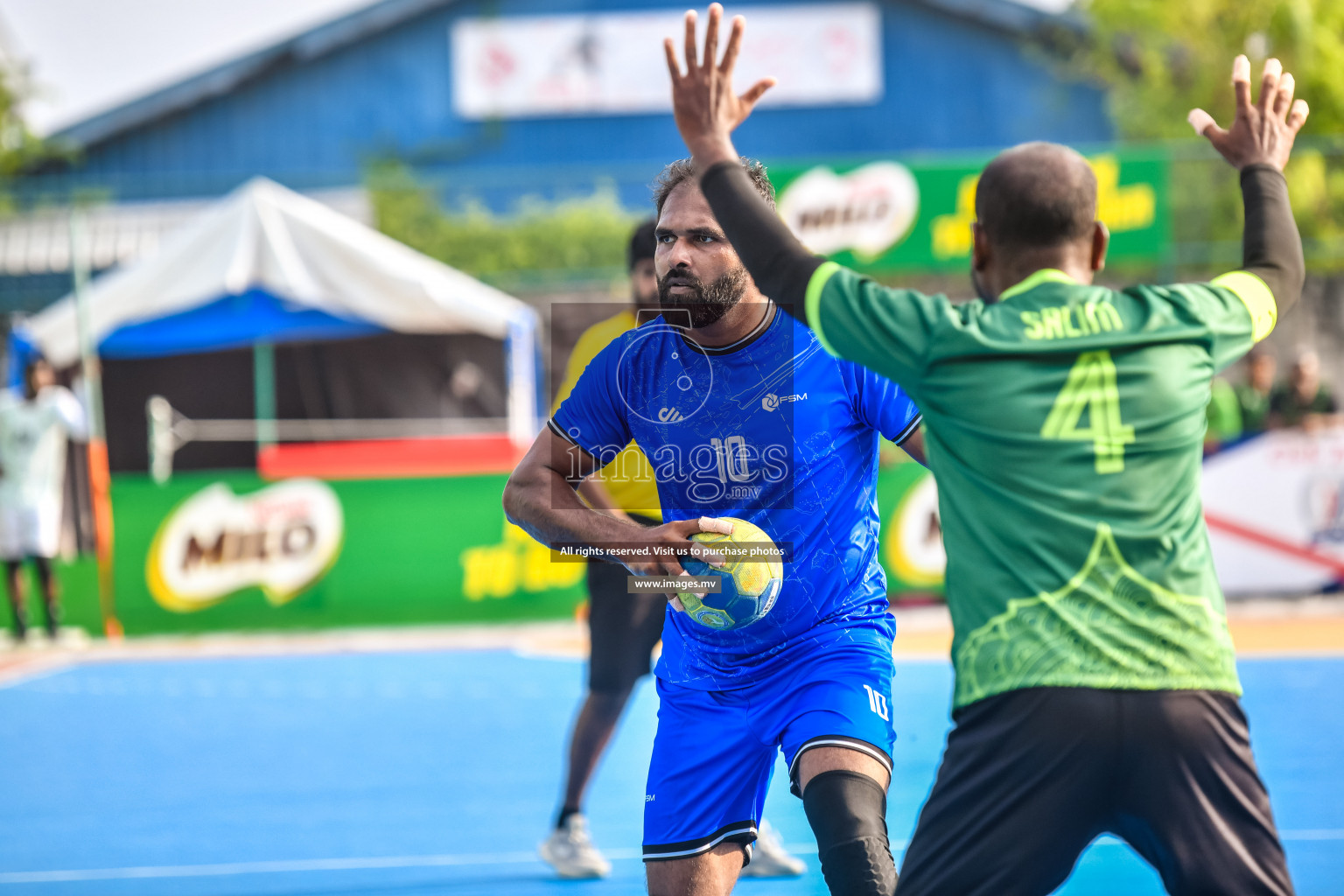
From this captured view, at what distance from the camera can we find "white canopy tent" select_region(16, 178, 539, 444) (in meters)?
13.0

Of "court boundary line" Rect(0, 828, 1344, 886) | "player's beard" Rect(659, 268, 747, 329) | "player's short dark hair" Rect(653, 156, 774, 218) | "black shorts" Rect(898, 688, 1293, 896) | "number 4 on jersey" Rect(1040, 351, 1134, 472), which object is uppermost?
"player's short dark hair" Rect(653, 156, 774, 218)

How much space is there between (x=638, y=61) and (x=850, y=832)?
22.9 m

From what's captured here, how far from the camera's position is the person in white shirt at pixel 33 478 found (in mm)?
11383

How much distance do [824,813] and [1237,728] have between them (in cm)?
96

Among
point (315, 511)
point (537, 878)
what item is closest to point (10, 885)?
point (537, 878)

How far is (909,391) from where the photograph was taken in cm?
247

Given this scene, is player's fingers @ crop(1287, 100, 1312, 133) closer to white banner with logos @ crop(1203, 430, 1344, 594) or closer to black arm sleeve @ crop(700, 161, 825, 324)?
black arm sleeve @ crop(700, 161, 825, 324)

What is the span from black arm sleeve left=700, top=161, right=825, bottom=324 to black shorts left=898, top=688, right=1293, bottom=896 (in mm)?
832

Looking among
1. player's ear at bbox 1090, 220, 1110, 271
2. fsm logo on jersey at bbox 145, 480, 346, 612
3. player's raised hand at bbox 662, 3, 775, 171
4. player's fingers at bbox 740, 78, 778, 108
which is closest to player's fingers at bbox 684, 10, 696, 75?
player's raised hand at bbox 662, 3, 775, 171

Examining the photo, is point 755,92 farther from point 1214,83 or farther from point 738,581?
point 1214,83

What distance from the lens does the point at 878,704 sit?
3.22 metres

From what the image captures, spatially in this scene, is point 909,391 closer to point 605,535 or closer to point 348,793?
point 605,535

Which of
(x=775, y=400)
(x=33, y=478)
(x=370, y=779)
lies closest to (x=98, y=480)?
(x=33, y=478)

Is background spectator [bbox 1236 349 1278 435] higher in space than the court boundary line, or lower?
higher
